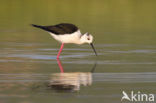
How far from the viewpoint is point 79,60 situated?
47.6 feet

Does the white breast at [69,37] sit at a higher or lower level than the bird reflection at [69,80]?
lower

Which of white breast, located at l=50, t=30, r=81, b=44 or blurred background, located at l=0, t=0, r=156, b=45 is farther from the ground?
white breast, located at l=50, t=30, r=81, b=44

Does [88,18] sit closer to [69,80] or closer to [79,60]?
[79,60]

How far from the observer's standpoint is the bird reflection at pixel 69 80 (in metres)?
11.1

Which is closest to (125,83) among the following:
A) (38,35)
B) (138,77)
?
(138,77)

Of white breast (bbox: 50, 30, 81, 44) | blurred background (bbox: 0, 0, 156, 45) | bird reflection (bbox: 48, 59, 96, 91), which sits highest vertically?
bird reflection (bbox: 48, 59, 96, 91)

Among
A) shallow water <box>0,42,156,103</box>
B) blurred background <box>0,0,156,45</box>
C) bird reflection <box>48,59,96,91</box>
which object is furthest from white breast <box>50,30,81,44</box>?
bird reflection <box>48,59,96,91</box>

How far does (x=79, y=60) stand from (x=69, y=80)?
2.74 meters

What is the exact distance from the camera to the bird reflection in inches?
437

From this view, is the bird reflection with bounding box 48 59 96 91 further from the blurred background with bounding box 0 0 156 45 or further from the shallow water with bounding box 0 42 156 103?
the blurred background with bounding box 0 0 156 45

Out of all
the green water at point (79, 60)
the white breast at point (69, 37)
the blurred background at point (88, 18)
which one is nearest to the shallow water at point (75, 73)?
the green water at point (79, 60)

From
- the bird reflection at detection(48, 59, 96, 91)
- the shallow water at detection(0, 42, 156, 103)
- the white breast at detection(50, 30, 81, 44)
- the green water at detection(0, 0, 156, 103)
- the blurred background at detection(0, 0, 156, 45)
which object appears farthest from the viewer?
the blurred background at detection(0, 0, 156, 45)

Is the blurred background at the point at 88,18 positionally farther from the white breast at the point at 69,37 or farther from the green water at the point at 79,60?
the white breast at the point at 69,37

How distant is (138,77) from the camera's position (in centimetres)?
1220
